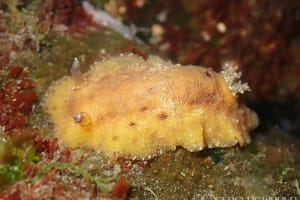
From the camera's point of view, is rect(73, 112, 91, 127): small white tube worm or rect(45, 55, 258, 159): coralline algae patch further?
rect(45, 55, 258, 159): coralline algae patch

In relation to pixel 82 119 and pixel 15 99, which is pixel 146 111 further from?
pixel 15 99

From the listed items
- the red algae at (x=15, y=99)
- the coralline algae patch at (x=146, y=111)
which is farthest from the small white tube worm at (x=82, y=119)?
the red algae at (x=15, y=99)

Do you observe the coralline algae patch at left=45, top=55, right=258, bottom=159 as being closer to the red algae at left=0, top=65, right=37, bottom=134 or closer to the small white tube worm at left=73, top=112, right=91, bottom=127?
the small white tube worm at left=73, top=112, right=91, bottom=127

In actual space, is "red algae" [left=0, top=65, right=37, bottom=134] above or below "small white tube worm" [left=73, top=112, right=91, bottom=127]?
below

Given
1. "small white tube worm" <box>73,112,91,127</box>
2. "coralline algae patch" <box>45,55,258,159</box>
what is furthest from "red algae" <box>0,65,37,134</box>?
"small white tube worm" <box>73,112,91,127</box>

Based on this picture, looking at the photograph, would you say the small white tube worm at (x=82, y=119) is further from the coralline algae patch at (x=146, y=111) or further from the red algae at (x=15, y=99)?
the red algae at (x=15, y=99)

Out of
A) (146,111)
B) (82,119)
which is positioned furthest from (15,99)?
(146,111)

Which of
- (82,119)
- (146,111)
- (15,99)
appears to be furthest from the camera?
(15,99)

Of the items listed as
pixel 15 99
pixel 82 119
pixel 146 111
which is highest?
pixel 146 111
